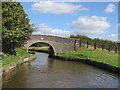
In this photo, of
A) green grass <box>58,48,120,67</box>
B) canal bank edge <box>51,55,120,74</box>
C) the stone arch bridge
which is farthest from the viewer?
the stone arch bridge

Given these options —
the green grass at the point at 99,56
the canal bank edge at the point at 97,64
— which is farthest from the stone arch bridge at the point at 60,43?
the canal bank edge at the point at 97,64

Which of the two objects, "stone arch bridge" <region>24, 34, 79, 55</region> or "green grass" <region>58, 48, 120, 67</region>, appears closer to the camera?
"green grass" <region>58, 48, 120, 67</region>

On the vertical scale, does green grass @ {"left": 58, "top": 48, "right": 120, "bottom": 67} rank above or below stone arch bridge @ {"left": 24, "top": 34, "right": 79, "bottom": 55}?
below

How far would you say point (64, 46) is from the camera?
34219 millimetres

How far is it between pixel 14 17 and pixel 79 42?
20470 millimetres

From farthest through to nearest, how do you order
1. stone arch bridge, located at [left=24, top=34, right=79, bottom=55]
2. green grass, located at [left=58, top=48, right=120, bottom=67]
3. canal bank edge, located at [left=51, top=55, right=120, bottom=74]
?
stone arch bridge, located at [left=24, top=34, right=79, bottom=55] → green grass, located at [left=58, top=48, right=120, bottom=67] → canal bank edge, located at [left=51, top=55, right=120, bottom=74]

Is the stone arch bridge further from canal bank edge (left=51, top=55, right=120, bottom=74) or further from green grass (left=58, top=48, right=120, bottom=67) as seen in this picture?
canal bank edge (left=51, top=55, right=120, bottom=74)

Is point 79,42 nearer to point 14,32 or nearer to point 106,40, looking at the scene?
point 106,40

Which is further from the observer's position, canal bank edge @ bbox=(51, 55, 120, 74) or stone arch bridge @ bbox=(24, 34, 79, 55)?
stone arch bridge @ bbox=(24, 34, 79, 55)

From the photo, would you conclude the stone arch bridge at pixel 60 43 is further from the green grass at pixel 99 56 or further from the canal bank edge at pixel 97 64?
the canal bank edge at pixel 97 64

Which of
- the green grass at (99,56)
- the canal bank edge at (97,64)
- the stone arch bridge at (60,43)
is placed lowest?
the canal bank edge at (97,64)

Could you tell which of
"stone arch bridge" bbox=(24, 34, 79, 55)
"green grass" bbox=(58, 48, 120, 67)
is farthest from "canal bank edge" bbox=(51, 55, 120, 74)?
"stone arch bridge" bbox=(24, 34, 79, 55)

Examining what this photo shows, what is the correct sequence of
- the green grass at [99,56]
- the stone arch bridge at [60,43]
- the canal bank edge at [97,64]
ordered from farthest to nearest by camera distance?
the stone arch bridge at [60,43], the green grass at [99,56], the canal bank edge at [97,64]

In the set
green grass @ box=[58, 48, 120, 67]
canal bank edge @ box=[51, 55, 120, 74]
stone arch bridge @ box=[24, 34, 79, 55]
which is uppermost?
stone arch bridge @ box=[24, 34, 79, 55]
